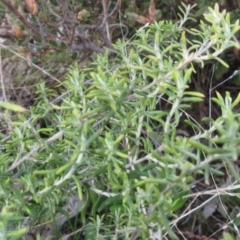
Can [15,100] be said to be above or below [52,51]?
below

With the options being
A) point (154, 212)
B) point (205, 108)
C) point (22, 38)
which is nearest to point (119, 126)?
point (154, 212)

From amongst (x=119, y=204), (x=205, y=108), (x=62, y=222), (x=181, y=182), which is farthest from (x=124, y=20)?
(x=181, y=182)

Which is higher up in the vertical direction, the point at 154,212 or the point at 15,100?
the point at 154,212

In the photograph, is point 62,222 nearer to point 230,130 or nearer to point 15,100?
point 15,100

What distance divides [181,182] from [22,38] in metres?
1.01

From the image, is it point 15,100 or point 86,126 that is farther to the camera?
point 15,100

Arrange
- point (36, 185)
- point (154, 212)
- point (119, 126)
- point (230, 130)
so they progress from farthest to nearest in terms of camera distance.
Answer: point (119, 126) < point (36, 185) < point (154, 212) < point (230, 130)

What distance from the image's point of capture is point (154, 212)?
0.89 meters

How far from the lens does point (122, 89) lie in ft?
3.19

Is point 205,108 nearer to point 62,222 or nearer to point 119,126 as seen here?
point 62,222

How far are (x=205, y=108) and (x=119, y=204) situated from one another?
933 mm

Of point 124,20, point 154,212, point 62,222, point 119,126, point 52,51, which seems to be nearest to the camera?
point 154,212

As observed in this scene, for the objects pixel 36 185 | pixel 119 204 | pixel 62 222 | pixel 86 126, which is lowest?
pixel 62 222

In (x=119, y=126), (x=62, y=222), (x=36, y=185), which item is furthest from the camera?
(x=62, y=222)
